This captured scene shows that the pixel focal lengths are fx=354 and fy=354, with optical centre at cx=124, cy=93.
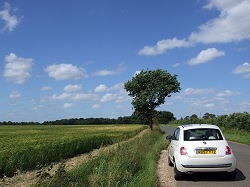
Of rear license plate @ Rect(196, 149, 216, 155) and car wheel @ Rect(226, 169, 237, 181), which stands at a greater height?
rear license plate @ Rect(196, 149, 216, 155)

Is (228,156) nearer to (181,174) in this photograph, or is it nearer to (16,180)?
(181,174)

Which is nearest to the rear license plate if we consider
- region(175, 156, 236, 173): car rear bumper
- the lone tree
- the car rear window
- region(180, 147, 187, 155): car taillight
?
region(175, 156, 236, 173): car rear bumper

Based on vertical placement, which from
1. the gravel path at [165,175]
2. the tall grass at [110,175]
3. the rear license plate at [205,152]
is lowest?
the gravel path at [165,175]

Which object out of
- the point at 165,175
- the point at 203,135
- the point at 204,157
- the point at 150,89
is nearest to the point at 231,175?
the point at 204,157

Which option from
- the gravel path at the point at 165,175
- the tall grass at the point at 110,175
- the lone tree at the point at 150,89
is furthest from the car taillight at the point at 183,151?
the lone tree at the point at 150,89

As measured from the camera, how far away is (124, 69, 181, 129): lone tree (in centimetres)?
4688

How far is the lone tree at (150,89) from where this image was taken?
46875mm

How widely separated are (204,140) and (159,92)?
118 feet

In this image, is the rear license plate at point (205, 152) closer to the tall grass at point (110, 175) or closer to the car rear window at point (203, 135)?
the car rear window at point (203, 135)

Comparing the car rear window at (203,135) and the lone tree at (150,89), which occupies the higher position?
the lone tree at (150,89)

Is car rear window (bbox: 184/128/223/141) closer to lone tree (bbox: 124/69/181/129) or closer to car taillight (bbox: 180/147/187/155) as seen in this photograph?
car taillight (bbox: 180/147/187/155)

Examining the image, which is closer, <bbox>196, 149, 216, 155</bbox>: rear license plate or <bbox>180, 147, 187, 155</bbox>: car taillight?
<bbox>196, 149, 216, 155</bbox>: rear license plate

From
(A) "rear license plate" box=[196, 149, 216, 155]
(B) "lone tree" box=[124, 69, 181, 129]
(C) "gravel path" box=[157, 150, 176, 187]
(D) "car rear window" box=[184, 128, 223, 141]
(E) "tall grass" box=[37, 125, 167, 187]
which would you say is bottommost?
(C) "gravel path" box=[157, 150, 176, 187]

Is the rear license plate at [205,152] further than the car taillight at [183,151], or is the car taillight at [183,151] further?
the car taillight at [183,151]
